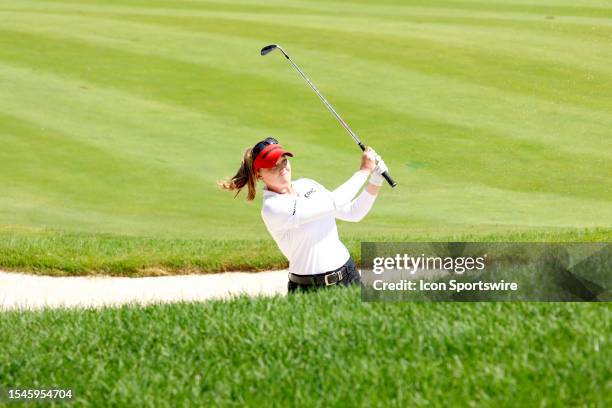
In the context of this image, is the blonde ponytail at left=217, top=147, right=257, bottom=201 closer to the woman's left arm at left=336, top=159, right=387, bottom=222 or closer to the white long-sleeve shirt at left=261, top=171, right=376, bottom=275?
the white long-sleeve shirt at left=261, top=171, right=376, bottom=275

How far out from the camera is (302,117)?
52.2 feet

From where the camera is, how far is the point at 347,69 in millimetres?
18656

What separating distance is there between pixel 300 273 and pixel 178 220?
5866mm

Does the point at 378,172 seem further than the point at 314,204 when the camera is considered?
Yes

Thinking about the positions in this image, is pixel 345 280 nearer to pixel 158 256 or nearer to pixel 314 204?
pixel 314 204

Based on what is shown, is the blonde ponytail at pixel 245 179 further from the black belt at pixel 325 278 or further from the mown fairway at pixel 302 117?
the mown fairway at pixel 302 117

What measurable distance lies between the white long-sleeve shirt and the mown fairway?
4.85 metres

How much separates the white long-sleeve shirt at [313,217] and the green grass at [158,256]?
3733 millimetres

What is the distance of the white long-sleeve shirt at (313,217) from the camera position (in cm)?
613

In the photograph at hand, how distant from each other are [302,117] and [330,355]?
1083 centimetres

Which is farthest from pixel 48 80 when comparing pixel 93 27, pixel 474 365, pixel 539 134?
pixel 474 365

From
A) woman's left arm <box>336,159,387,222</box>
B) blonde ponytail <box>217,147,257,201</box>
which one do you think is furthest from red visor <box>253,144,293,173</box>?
woman's left arm <box>336,159,387,222</box>

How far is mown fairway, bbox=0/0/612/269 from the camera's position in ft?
41.1

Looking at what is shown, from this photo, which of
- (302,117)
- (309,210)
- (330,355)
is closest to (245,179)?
(309,210)
